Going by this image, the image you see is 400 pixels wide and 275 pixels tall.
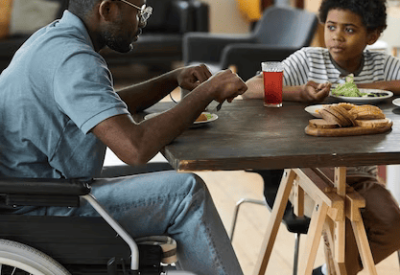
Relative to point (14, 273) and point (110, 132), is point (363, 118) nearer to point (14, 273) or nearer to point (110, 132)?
point (110, 132)

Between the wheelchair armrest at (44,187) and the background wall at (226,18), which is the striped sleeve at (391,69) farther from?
the background wall at (226,18)

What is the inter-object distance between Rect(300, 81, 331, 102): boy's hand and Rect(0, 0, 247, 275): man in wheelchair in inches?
16.5

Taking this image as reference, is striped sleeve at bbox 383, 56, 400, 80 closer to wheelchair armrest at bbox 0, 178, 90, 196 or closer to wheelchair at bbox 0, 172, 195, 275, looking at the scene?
wheelchair at bbox 0, 172, 195, 275

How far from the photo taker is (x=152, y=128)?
4.70ft

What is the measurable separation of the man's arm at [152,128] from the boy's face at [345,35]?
77cm

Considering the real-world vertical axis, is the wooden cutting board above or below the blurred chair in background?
above

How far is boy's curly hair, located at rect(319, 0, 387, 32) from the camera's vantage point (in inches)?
85.9

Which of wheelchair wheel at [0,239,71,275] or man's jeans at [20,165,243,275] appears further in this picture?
man's jeans at [20,165,243,275]

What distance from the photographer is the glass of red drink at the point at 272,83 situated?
1.85 meters

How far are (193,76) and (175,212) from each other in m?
0.50

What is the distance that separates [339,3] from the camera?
7.23ft

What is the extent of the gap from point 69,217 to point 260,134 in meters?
0.49

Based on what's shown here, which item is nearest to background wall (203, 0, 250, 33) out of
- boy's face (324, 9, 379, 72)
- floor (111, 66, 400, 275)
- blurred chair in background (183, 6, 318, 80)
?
blurred chair in background (183, 6, 318, 80)

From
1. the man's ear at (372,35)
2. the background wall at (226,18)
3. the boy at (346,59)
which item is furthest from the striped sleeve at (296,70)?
the background wall at (226,18)
